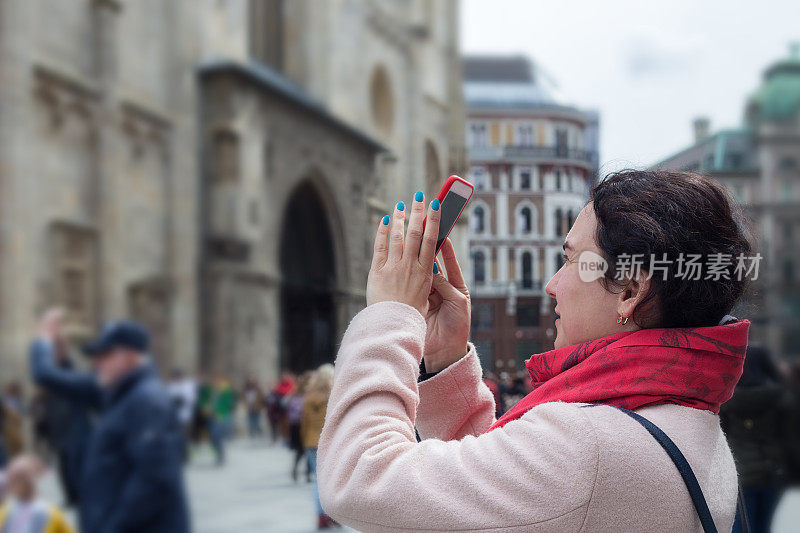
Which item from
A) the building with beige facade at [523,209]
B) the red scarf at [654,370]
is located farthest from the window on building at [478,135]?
the red scarf at [654,370]

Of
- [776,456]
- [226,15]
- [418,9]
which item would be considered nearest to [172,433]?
[418,9]

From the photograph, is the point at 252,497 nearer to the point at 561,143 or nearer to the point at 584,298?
the point at 561,143

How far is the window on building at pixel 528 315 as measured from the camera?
5.15 ft

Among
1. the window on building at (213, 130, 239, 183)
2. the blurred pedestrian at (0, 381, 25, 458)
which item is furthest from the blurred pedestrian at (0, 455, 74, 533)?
the window on building at (213, 130, 239, 183)

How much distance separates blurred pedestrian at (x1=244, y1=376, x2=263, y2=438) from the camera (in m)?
11.4

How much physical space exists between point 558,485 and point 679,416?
0.20 metres

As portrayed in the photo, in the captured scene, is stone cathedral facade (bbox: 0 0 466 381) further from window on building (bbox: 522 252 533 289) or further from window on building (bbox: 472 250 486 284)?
window on building (bbox: 522 252 533 289)

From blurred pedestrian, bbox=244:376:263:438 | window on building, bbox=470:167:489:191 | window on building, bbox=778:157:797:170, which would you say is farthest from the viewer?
blurred pedestrian, bbox=244:376:263:438

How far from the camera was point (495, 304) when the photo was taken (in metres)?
1.61

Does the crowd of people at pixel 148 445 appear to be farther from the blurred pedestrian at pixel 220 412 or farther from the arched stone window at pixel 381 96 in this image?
the blurred pedestrian at pixel 220 412

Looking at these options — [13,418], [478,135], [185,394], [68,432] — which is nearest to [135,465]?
[478,135]

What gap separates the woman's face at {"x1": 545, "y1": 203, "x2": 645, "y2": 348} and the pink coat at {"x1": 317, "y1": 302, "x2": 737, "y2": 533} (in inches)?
5.5

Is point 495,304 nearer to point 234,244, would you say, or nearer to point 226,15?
point 234,244

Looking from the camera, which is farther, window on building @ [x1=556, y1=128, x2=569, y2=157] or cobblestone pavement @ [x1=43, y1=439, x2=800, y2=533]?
cobblestone pavement @ [x1=43, y1=439, x2=800, y2=533]
